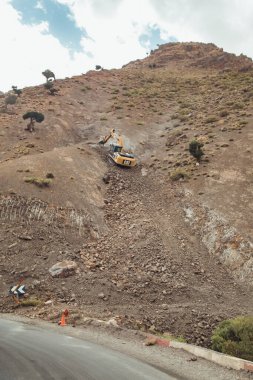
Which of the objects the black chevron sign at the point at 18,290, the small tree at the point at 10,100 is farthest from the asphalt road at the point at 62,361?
the small tree at the point at 10,100

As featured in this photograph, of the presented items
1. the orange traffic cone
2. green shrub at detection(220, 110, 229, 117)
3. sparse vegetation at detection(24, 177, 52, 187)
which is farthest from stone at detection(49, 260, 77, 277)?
green shrub at detection(220, 110, 229, 117)

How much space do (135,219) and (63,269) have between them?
841cm

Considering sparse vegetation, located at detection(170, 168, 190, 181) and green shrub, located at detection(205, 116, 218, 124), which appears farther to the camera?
green shrub, located at detection(205, 116, 218, 124)

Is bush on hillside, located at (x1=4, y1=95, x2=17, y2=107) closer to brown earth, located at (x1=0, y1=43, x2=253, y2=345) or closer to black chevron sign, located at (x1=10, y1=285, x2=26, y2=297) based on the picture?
brown earth, located at (x1=0, y1=43, x2=253, y2=345)

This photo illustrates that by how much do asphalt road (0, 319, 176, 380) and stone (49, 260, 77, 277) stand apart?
7.13 m

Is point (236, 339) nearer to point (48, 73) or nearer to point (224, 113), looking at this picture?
point (224, 113)

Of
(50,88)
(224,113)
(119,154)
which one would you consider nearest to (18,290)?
(119,154)

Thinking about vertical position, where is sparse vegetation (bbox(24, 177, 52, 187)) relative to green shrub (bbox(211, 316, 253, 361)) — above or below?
above

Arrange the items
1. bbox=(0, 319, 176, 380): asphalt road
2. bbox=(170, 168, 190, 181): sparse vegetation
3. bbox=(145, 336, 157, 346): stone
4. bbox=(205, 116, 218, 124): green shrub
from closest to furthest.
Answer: bbox=(0, 319, 176, 380): asphalt road, bbox=(145, 336, 157, 346): stone, bbox=(170, 168, 190, 181): sparse vegetation, bbox=(205, 116, 218, 124): green shrub

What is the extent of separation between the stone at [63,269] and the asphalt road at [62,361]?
7126 mm

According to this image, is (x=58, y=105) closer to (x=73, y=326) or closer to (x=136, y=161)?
(x=136, y=161)

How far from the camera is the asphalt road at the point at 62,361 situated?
9951mm

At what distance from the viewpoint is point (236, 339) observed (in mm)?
14930

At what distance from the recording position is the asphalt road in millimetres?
9951
